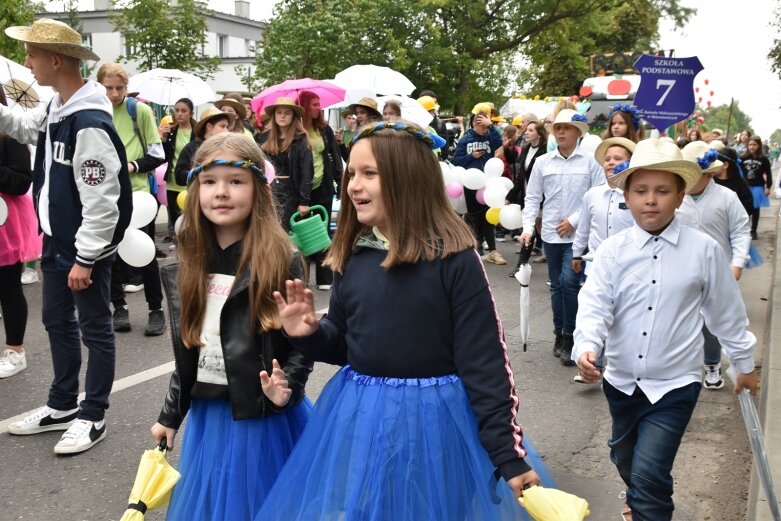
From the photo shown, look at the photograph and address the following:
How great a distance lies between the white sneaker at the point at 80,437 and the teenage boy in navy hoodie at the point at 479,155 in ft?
23.2

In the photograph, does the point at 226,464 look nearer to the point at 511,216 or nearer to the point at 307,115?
the point at 307,115

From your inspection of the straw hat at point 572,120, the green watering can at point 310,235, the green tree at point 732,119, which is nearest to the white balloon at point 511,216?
the straw hat at point 572,120

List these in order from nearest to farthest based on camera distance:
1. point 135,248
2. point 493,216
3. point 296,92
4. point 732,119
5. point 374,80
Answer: point 135,248
point 493,216
point 296,92
point 374,80
point 732,119

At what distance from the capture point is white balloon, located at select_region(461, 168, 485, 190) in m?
10.6

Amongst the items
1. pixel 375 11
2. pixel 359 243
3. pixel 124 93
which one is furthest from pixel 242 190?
pixel 375 11

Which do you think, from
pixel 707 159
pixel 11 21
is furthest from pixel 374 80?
pixel 707 159

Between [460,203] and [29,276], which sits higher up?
[460,203]

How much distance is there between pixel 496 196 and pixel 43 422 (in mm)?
6451

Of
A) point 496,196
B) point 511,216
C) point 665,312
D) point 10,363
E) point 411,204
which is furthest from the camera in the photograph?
point 496,196

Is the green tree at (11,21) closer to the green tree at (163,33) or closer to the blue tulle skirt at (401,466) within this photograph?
the green tree at (163,33)

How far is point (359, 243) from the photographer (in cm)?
265

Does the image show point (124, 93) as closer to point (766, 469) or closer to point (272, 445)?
point (272, 445)

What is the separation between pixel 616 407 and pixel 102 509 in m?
2.35

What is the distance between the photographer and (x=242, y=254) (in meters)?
2.92
